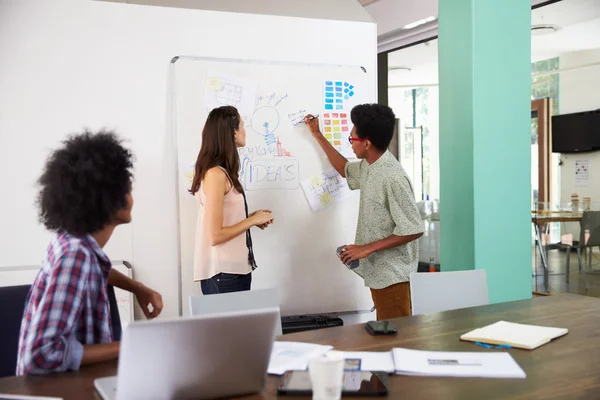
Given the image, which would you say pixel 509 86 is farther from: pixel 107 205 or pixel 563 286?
pixel 107 205

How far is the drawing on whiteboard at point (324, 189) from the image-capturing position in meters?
3.51

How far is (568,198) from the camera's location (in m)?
4.72

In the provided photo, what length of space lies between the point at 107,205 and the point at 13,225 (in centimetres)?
170

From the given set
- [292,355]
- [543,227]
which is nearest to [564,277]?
[543,227]

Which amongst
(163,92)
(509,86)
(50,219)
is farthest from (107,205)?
(509,86)

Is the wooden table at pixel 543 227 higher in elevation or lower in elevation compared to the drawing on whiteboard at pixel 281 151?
lower

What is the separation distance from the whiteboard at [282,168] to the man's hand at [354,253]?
704 millimetres

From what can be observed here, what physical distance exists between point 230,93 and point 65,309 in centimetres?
214

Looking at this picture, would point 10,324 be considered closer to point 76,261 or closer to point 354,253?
point 76,261

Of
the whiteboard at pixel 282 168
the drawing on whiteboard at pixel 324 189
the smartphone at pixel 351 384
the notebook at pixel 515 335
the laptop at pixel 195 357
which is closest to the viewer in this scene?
the laptop at pixel 195 357

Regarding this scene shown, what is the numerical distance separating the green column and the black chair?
2421 mm

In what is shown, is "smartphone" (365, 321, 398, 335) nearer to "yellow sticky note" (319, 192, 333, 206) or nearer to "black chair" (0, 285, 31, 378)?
"black chair" (0, 285, 31, 378)

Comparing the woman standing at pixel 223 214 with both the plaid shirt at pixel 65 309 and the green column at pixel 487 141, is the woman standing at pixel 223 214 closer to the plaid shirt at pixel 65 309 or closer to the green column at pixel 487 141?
the plaid shirt at pixel 65 309

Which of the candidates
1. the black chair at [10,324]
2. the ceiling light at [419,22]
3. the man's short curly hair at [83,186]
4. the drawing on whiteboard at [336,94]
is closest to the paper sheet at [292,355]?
the man's short curly hair at [83,186]
